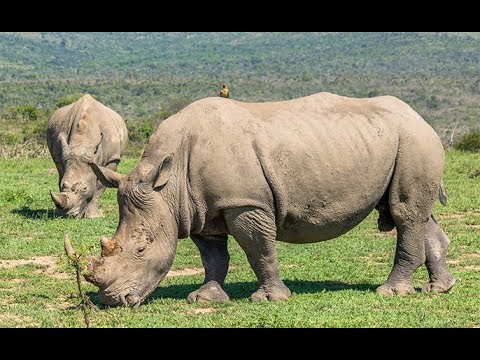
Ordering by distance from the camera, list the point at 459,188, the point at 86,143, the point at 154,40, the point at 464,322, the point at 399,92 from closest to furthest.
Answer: the point at 464,322, the point at 86,143, the point at 459,188, the point at 399,92, the point at 154,40

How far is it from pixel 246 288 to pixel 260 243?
1.29 meters

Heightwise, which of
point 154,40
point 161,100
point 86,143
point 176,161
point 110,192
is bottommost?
point 154,40

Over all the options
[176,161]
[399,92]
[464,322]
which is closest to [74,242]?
[176,161]

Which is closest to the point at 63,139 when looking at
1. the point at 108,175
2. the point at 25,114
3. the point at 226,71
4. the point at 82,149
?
the point at 82,149

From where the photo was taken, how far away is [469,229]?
15773 mm

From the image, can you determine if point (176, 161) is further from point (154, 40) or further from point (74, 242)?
point (154, 40)

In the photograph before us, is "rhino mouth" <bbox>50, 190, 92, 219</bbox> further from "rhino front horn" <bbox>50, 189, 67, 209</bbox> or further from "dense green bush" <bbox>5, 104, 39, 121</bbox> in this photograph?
"dense green bush" <bbox>5, 104, 39, 121</bbox>

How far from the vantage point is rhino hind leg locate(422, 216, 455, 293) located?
1134 centimetres

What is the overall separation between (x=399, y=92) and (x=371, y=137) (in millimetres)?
67770

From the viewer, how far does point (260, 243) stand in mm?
10625

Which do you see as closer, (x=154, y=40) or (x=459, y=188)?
(x=459, y=188)

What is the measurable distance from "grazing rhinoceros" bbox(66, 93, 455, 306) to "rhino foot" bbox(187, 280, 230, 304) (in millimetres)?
12
